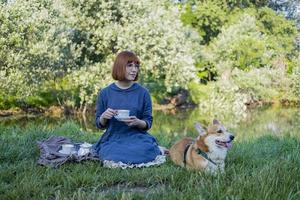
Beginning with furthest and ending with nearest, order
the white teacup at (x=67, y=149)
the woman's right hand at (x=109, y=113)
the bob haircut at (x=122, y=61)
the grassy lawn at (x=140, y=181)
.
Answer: the white teacup at (x=67, y=149) < the bob haircut at (x=122, y=61) < the woman's right hand at (x=109, y=113) < the grassy lawn at (x=140, y=181)

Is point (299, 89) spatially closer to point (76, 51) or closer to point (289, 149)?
point (76, 51)

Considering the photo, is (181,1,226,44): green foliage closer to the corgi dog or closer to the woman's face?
the woman's face

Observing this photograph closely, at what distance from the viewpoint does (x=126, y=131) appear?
526 centimetres

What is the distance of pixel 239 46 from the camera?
90.1 feet

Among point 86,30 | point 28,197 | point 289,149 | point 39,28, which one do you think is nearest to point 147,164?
point 28,197

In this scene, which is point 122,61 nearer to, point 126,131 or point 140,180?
point 126,131

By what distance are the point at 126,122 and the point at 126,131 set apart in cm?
26

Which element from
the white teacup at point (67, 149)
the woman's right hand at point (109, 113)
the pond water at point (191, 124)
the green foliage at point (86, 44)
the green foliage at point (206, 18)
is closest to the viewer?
the woman's right hand at point (109, 113)

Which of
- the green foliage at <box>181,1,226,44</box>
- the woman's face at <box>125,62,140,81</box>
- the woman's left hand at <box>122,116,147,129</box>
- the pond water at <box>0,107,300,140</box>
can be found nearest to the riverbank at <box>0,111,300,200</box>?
the woman's left hand at <box>122,116,147,129</box>

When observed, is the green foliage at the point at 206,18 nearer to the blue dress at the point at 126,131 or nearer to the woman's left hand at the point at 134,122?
the blue dress at the point at 126,131

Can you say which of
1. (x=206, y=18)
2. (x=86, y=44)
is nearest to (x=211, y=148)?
(x=86, y=44)

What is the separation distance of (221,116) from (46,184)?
45.1 feet

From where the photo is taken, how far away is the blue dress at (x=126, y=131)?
16.7 feet

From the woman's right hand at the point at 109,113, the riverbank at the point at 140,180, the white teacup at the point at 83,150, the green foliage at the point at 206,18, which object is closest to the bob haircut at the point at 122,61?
the woman's right hand at the point at 109,113
